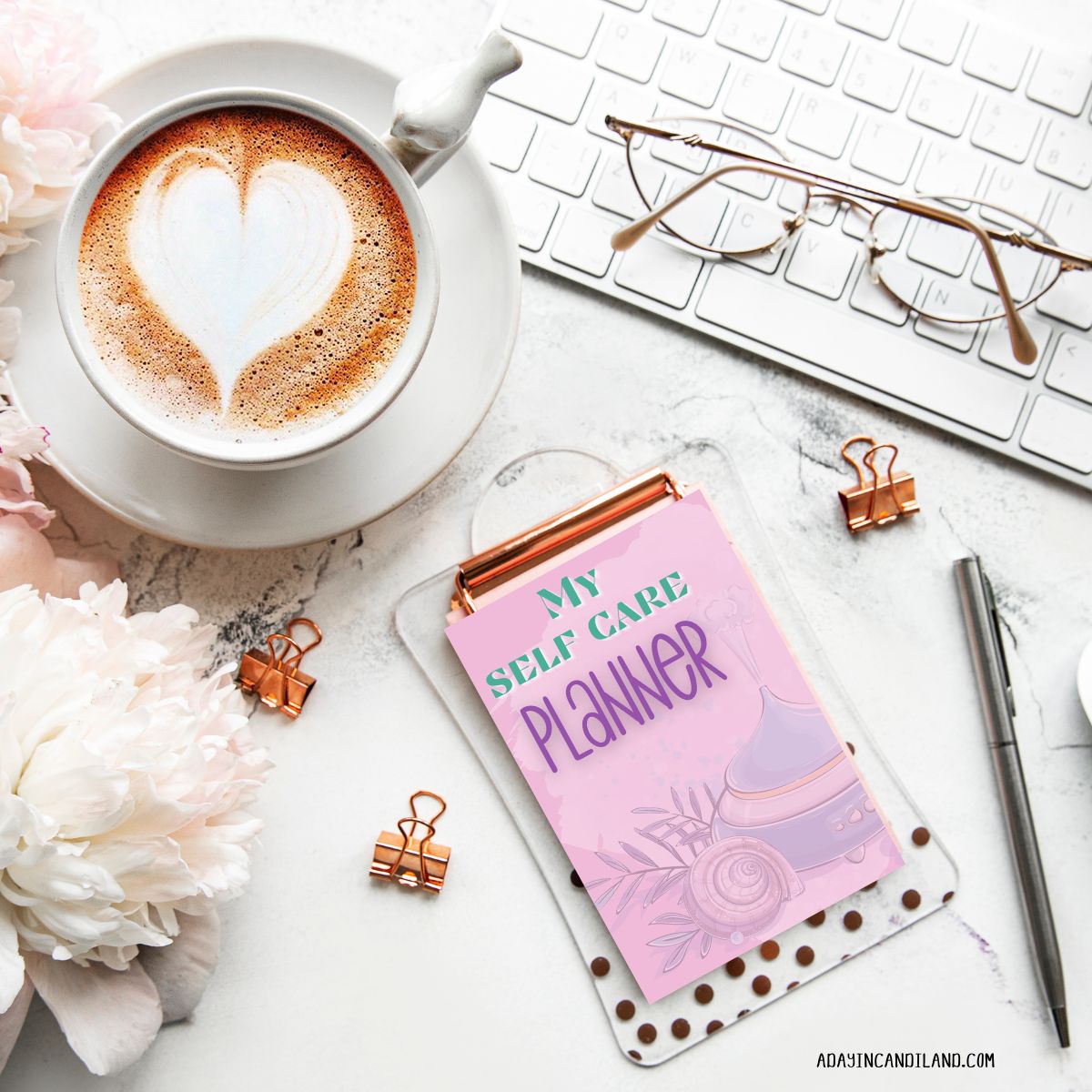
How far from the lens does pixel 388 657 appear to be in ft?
2.60

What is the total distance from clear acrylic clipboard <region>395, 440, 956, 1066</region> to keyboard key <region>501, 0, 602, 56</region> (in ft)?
1.03

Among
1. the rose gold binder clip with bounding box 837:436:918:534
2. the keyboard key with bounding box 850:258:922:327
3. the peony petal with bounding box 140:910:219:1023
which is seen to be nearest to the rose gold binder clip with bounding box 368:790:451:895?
the peony petal with bounding box 140:910:219:1023

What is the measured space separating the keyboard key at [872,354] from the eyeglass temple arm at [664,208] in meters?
0.07

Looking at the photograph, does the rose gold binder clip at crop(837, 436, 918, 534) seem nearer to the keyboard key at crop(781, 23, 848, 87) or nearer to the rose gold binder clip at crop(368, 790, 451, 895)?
the keyboard key at crop(781, 23, 848, 87)

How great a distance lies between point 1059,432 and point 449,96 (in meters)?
0.53

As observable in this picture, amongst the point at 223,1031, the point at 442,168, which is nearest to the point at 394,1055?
the point at 223,1031

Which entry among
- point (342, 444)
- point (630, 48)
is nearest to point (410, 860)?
point (342, 444)

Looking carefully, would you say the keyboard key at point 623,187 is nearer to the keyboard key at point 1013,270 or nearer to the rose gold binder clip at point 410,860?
the keyboard key at point 1013,270

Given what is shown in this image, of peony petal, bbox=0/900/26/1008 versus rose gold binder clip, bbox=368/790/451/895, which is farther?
rose gold binder clip, bbox=368/790/451/895

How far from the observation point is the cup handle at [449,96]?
22.7 inches

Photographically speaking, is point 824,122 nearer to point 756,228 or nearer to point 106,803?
point 756,228

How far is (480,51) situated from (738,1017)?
0.72 meters

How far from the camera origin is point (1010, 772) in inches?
31.1

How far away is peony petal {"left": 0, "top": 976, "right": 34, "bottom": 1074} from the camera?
2.12ft
